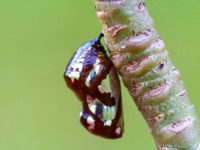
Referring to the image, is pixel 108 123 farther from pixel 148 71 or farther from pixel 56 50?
pixel 56 50

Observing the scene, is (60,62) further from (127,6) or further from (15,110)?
(127,6)

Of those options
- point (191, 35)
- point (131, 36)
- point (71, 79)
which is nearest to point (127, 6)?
point (131, 36)

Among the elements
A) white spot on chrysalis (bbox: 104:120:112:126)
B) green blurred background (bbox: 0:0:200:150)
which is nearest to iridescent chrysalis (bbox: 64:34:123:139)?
white spot on chrysalis (bbox: 104:120:112:126)

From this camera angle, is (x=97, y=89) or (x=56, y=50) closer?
(x=97, y=89)

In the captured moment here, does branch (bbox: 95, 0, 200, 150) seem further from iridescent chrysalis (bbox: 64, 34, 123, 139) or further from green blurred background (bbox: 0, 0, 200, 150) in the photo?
green blurred background (bbox: 0, 0, 200, 150)

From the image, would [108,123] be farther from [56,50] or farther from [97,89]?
[56,50]

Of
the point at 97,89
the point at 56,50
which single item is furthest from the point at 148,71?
the point at 56,50

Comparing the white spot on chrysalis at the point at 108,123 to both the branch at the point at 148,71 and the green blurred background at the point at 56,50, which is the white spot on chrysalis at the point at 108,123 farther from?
the green blurred background at the point at 56,50
